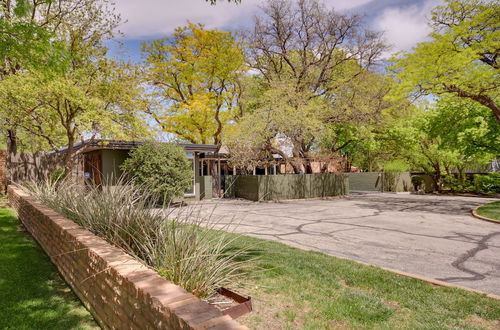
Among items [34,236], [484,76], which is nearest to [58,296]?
[34,236]

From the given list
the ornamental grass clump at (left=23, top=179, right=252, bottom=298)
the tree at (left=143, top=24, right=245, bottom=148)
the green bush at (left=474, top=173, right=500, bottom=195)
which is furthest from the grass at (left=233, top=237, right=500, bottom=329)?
the green bush at (left=474, top=173, right=500, bottom=195)

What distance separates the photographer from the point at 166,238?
3867mm

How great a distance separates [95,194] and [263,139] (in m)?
12.8

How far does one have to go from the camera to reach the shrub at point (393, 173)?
2481 cm

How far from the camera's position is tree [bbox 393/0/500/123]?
37.9ft

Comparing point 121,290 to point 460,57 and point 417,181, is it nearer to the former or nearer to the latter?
point 460,57

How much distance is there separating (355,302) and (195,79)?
22.6 metres

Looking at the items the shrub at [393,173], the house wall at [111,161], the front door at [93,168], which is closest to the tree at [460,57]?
the shrub at [393,173]

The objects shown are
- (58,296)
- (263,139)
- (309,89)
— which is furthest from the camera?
(309,89)

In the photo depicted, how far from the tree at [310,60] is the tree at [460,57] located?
5.94 m

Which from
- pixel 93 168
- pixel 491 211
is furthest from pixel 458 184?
pixel 93 168

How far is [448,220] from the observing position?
34.5 feet

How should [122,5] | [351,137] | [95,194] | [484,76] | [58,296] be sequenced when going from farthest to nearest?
[351,137], [122,5], [484,76], [95,194], [58,296]

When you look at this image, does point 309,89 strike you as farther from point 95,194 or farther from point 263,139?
point 95,194
